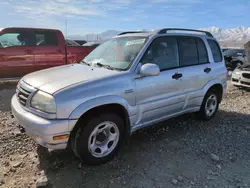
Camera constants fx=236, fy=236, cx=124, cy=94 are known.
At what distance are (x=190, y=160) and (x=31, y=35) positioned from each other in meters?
6.63

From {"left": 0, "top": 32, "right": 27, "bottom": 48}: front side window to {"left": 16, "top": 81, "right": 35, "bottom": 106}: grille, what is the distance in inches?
194

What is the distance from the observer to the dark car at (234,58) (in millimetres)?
14801

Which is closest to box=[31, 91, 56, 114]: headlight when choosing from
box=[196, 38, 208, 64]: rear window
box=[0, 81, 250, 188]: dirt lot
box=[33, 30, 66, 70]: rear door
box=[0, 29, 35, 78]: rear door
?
box=[0, 81, 250, 188]: dirt lot

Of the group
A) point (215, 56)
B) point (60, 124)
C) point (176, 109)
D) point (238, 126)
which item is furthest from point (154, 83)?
point (238, 126)

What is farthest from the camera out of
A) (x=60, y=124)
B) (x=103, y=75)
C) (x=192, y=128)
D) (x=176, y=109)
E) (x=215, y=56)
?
(x=215, y=56)

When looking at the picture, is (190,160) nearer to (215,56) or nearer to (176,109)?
(176,109)

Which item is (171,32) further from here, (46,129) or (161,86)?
(46,129)

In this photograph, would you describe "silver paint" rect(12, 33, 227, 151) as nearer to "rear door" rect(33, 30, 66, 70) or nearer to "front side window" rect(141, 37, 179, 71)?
"front side window" rect(141, 37, 179, 71)

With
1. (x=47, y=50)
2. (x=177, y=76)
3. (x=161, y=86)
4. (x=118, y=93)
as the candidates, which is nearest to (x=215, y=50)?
(x=177, y=76)

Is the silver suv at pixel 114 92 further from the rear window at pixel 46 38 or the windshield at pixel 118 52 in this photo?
the rear window at pixel 46 38

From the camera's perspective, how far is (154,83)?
11.8ft

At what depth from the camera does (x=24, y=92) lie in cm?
312

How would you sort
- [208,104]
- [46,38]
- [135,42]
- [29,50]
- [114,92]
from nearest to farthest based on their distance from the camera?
[114,92], [135,42], [208,104], [29,50], [46,38]

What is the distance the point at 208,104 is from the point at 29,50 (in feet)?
19.1
